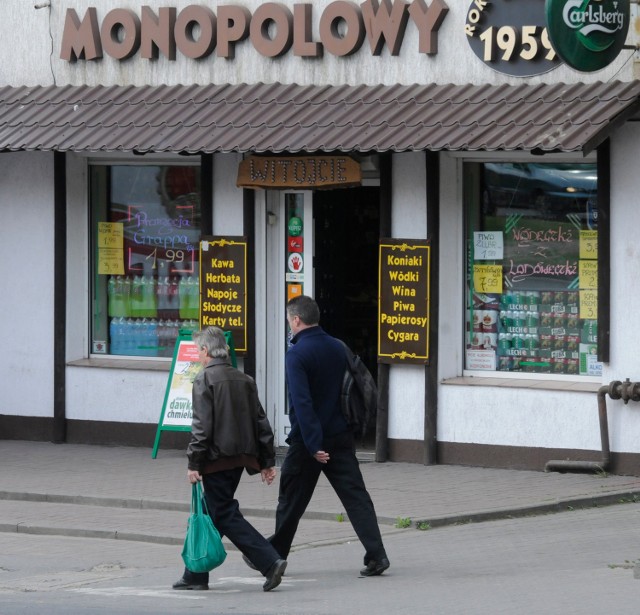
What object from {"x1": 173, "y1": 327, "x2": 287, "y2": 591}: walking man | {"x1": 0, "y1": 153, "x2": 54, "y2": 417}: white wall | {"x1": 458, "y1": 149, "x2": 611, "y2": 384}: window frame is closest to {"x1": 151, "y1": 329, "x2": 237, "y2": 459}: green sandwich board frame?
{"x1": 0, "y1": 153, "x2": 54, "y2": 417}: white wall

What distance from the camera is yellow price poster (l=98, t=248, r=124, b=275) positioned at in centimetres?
1575

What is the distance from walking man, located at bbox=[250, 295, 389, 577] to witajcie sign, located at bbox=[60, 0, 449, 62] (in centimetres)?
496

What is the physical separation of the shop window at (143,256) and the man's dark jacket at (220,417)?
5963mm

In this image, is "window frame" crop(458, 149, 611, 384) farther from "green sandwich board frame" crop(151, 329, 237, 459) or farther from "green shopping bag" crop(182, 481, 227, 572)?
"green shopping bag" crop(182, 481, 227, 572)

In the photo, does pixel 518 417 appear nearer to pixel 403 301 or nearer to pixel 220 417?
pixel 403 301

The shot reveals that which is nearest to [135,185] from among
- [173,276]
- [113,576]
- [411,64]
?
[173,276]

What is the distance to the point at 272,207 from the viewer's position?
48.9ft

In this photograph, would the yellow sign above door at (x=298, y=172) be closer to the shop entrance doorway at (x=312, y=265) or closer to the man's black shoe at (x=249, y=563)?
the shop entrance doorway at (x=312, y=265)

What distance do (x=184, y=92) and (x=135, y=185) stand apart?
126cm

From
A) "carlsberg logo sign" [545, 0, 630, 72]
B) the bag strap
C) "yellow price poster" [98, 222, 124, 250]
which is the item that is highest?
"carlsberg logo sign" [545, 0, 630, 72]

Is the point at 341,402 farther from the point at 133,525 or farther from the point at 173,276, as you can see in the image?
the point at 173,276

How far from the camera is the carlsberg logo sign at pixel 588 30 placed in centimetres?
1211

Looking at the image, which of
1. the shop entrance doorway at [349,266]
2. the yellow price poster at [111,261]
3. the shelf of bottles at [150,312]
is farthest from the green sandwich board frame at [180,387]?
the yellow price poster at [111,261]

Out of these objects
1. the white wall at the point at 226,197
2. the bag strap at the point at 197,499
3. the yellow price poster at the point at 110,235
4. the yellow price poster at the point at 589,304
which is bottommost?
the bag strap at the point at 197,499
